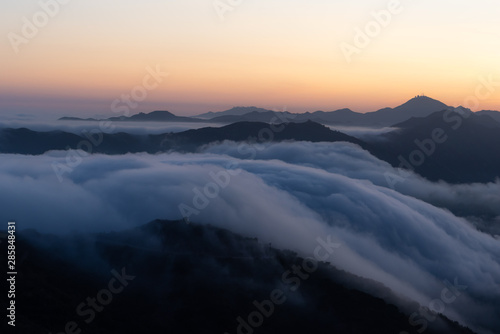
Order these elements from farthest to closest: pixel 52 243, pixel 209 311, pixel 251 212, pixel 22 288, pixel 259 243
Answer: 1. pixel 251 212
2. pixel 259 243
3. pixel 52 243
4. pixel 209 311
5. pixel 22 288

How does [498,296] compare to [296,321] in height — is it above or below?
below

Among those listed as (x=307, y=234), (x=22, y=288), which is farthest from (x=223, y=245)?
(x=22, y=288)

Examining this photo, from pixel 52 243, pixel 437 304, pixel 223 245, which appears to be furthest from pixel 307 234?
pixel 52 243

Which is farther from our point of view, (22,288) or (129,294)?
(129,294)

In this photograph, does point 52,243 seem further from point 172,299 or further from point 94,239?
point 172,299

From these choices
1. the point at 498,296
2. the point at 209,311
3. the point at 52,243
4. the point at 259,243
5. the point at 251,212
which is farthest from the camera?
the point at 498,296

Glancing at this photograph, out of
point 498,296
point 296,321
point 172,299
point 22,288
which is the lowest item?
point 498,296

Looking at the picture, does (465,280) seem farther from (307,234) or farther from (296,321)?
(296,321)
